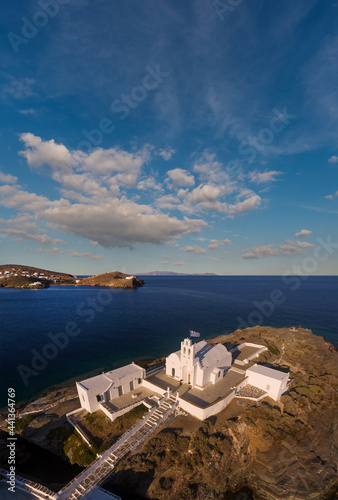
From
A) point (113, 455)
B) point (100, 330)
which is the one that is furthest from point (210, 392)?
point (100, 330)

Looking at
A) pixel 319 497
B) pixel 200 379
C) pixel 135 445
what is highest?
pixel 200 379

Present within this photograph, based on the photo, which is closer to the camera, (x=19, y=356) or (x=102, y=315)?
(x=19, y=356)

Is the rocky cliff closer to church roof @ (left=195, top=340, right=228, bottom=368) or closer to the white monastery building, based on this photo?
the white monastery building

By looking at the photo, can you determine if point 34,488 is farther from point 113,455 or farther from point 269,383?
point 269,383

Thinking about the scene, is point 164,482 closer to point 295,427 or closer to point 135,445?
point 135,445

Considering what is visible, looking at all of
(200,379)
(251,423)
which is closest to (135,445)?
(200,379)

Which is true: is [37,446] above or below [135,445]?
below

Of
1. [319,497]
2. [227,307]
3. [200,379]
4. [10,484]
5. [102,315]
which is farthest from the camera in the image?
[227,307]
